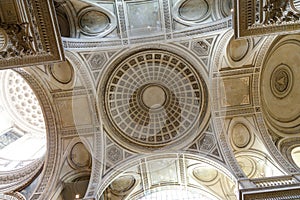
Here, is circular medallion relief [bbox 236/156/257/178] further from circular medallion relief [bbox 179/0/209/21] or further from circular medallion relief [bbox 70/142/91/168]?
circular medallion relief [bbox 70/142/91/168]

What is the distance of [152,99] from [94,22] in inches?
171

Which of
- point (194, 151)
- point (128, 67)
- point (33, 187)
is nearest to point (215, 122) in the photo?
point (194, 151)

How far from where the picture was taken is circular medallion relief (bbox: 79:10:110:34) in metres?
12.0

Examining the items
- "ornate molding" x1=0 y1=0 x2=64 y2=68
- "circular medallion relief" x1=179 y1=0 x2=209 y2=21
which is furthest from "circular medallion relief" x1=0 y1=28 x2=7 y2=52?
"circular medallion relief" x1=179 y1=0 x2=209 y2=21

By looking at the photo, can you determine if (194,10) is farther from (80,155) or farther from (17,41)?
(80,155)

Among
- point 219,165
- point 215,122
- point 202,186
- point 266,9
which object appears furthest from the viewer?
point 202,186

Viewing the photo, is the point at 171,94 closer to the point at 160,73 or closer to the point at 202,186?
the point at 160,73

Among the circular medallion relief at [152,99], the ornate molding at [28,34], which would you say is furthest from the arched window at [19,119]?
the ornate molding at [28,34]

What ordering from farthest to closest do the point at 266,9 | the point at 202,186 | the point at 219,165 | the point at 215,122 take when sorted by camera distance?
1. the point at 202,186
2. the point at 215,122
3. the point at 219,165
4. the point at 266,9

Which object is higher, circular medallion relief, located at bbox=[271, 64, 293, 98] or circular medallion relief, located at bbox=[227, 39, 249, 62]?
circular medallion relief, located at bbox=[227, 39, 249, 62]

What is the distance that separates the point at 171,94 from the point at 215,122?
2.37 metres

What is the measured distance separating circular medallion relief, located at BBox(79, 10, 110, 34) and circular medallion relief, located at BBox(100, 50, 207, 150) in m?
1.82

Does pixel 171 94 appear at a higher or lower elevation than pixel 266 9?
Answer: lower

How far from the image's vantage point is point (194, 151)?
12.5 m
